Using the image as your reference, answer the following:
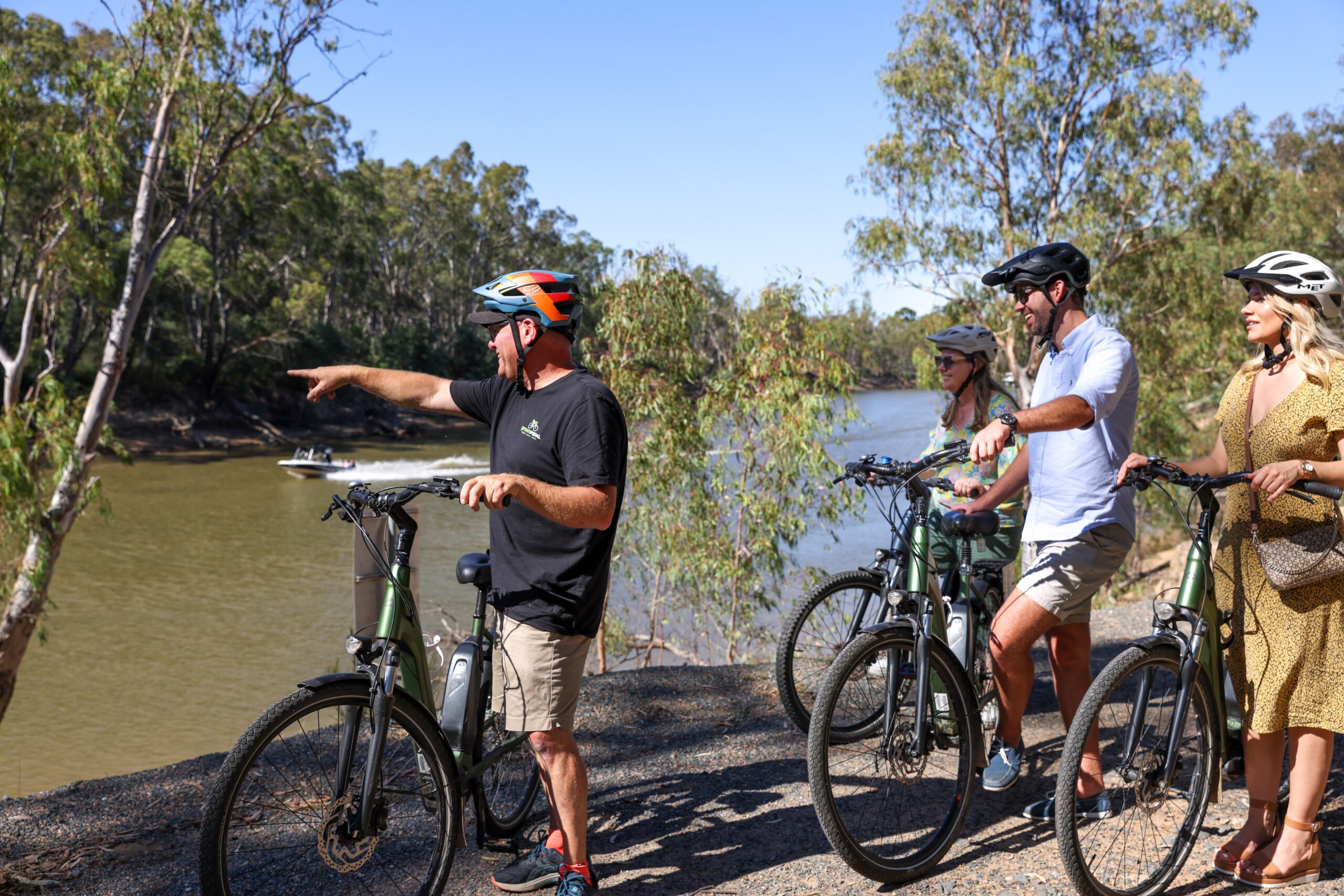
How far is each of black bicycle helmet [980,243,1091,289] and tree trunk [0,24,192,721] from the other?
7.29 m

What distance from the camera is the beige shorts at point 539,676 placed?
284cm

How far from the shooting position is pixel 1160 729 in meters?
3.01

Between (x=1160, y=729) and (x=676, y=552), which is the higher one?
(x=1160, y=729)

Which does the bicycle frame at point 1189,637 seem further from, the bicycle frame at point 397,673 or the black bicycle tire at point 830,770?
the bicycle frame at point 397,673

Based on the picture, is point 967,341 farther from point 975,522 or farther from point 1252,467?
point 1252,467

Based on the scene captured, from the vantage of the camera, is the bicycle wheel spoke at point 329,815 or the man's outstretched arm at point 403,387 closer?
the bicycle wheel spoke at point 329,815

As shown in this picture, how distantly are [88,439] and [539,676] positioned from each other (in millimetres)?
7297

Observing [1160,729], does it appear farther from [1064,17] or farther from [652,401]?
[1064,17]

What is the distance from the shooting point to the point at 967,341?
14.3 ft

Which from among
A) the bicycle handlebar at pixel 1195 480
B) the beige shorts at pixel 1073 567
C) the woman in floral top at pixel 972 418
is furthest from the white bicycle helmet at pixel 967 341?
the bicycle handlebar at pixel 1195 480

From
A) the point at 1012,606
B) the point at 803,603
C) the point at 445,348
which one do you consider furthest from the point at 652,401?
the point at 445,348

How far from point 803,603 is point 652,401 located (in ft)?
22.8

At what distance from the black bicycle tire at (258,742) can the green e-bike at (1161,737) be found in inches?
67.4

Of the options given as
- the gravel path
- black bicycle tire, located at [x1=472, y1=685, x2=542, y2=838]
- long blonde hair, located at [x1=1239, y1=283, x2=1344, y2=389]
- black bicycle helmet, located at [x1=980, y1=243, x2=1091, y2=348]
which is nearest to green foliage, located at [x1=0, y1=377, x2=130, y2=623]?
the gravel path
